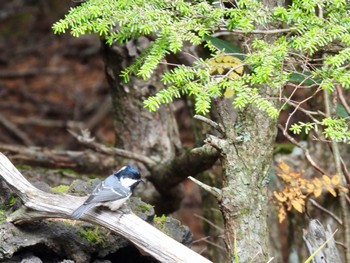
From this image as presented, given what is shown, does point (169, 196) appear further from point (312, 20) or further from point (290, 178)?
point (312, 20)

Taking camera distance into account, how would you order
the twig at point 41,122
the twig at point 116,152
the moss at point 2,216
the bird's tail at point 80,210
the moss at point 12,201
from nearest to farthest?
the bird's tail at point 80,210, the moss at point 2,216, the moss at point 12,201, the twig at point 116,152, the twig at point 41,122

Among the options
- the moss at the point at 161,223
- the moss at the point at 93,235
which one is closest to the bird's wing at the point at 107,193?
the moss at the point at 93,235

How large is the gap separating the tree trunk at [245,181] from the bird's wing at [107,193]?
1.42ft

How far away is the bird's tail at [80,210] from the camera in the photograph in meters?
2.98

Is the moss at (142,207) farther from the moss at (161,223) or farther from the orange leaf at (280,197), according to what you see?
the orange leaf at (280,197)

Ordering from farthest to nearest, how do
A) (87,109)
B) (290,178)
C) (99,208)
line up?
(87,109)
(290,178)
(99,208)

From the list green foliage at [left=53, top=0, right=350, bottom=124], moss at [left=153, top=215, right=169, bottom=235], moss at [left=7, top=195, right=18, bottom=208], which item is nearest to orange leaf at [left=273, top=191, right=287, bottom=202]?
moss at [left=153, top=215, right=169, bottom=235]

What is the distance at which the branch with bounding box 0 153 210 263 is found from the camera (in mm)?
3008

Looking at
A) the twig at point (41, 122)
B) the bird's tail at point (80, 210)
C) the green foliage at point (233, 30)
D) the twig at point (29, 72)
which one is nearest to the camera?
the green foliage at point (233, 30)

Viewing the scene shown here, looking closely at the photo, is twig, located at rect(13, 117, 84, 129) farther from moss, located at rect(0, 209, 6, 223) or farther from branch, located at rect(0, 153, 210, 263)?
branch, located at rect(0, 153, 210, 263)

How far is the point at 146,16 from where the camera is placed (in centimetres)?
295

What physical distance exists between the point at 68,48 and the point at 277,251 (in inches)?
182

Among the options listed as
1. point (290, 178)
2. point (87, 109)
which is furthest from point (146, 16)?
point (87, 109)

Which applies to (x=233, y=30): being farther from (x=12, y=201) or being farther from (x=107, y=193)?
(x=12, y=201)
